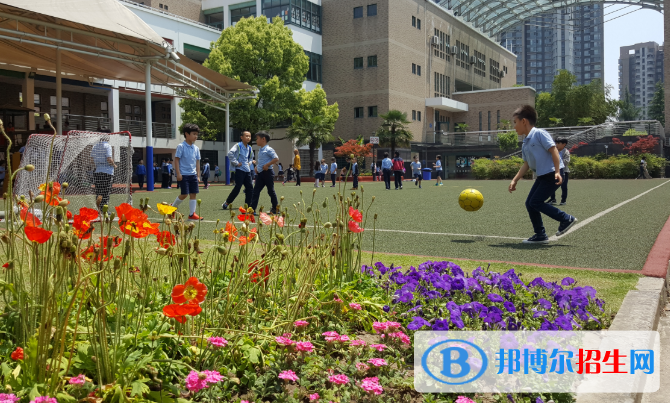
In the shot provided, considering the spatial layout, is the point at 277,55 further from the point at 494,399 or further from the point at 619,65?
the point at 619,65

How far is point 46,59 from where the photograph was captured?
1592cm

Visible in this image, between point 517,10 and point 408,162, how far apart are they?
102 ft

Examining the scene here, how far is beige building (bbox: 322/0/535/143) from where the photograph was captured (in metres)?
49.7

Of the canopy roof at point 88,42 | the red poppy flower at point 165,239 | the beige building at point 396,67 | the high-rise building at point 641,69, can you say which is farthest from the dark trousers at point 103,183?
the high-rise building at point 641,69

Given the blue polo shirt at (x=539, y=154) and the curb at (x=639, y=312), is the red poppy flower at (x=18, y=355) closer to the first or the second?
the curb at (x=639, y=312)

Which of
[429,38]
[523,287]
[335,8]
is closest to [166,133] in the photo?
[335,8]

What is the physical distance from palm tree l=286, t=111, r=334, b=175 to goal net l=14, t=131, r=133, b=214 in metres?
33.7

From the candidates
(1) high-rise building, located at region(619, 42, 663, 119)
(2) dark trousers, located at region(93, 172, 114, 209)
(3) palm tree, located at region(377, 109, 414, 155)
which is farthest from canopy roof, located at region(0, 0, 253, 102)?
(1) high-rise building, located at region(619, 42, 663, 119)

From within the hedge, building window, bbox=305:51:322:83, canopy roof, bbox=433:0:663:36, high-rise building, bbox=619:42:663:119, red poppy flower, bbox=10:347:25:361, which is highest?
high-rise building, bbox=619:42:663:119

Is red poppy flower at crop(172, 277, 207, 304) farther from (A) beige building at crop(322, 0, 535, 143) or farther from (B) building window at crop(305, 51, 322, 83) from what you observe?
(B) building window at crop(305, 51, 322, 83)

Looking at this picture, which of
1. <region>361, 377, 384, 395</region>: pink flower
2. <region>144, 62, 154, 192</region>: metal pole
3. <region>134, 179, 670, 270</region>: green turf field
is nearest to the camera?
<region>361, 377, 384, 395</region>: pink flower

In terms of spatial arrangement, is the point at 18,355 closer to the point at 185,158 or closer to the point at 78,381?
the point at 78,381

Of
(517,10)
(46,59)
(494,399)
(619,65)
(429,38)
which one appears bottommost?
(494,399)

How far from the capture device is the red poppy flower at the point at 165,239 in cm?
263
